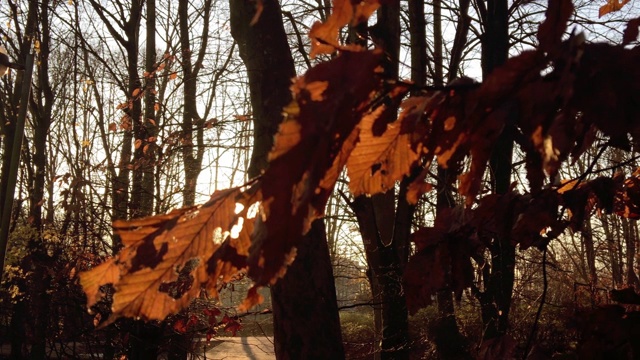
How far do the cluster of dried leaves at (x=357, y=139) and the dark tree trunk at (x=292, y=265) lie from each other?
6.64 feet

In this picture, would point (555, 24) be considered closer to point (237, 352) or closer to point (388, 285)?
point (388, 285)

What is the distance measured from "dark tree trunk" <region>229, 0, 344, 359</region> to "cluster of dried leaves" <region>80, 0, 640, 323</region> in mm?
2022

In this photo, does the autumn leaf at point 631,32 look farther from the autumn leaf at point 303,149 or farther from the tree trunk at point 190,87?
the tree trunk at point 190,87

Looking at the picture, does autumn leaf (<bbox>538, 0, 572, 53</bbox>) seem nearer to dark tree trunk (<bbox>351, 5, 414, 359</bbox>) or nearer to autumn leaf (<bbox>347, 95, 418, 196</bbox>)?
autumn leaf (<bbox>347, 95, 418, 196</bbox>)

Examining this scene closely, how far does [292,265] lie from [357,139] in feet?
7.06

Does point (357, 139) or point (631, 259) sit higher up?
point (357, 139)

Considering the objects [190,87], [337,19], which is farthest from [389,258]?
[190,87]

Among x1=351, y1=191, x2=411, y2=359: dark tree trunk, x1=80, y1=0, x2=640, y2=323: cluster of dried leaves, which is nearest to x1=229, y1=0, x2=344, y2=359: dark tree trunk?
x1=351, y1=191, x2=411, y2=359: dark tree trunk

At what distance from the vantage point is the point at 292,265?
2.75 meters

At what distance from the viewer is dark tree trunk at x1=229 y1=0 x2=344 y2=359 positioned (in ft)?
9.11

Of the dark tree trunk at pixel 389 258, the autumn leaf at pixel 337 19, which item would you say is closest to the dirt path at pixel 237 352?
the dark tree trunk at pixel 389 258

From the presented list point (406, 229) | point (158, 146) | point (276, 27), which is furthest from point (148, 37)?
point (276, 27)

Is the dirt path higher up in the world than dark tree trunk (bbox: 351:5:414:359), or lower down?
lower down

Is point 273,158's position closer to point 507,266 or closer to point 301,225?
point 301,225
